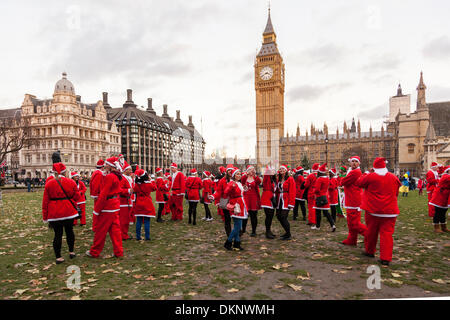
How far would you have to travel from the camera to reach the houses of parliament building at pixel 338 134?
63.8 metres

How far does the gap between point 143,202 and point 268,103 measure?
323 feet

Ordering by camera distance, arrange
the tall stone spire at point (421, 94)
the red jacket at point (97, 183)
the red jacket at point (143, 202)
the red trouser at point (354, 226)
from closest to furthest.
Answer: the red trouser at point (354, 226), the red jacket at point (97, 183), the red jacket at point (143, 202), the tall stone spire at point (421, 94)

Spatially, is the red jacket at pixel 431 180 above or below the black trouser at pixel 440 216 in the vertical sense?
above

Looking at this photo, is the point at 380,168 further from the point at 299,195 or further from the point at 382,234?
the point at 299,195

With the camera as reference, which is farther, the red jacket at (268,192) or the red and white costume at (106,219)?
the red jacket at (268,192)

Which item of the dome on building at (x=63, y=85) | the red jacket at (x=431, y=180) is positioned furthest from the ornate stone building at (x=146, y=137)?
the red jacket at (x=431, y=180)

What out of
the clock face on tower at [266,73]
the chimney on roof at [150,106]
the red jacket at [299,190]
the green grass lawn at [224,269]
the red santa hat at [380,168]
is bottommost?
the green grass lawn at [224,269]

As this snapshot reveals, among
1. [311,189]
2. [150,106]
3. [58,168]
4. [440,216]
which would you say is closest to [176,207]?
[311,189]

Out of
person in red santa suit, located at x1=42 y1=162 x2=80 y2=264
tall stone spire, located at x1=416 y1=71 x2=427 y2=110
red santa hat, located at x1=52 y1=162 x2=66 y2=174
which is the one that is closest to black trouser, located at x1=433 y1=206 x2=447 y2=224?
person in red santa suit, located at x1=42 y1=162 x2=80 y2=264

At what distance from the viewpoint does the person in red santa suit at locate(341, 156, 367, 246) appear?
7.23 metres

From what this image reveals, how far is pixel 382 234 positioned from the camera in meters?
6.05

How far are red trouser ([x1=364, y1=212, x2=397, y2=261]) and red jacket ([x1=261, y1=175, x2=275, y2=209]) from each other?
8.90 feet

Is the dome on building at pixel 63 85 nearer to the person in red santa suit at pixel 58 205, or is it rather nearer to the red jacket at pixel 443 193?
the person in red santa suit at pixel 58 205

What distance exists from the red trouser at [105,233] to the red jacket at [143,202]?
5.39 feet
